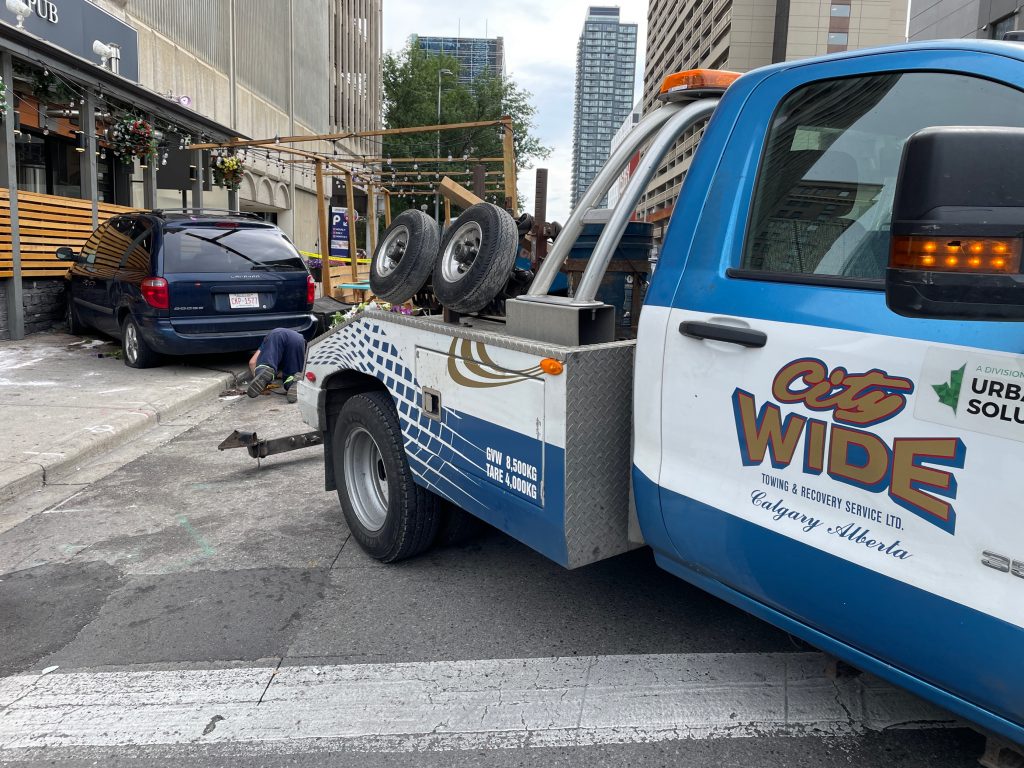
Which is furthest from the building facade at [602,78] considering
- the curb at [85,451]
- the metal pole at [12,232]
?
the curb at [85,451]

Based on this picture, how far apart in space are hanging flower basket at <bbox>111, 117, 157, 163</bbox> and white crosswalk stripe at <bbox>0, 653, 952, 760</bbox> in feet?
41.7

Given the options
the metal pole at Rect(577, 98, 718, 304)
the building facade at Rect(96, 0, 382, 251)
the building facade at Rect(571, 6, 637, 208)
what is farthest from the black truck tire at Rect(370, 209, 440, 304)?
the building facade at Rect(571, 6, 637, 208)

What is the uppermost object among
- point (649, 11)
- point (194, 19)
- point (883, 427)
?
point (649, 11)

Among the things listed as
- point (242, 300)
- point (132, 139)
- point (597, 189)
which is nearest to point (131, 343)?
point (242, 300)

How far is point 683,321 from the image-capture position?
2428mm

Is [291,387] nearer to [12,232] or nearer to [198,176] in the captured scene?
[12,232]

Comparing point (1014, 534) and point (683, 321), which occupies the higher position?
point (683, 321)

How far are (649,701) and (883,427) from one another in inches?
55.8

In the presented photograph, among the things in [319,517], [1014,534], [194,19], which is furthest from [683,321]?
[194,19]

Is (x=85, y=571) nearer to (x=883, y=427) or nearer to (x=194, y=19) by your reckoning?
(x=883, y=427)

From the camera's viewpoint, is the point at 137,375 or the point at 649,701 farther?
the point at 137,375

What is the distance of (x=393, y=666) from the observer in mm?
3100

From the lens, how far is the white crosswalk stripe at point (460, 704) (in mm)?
2656

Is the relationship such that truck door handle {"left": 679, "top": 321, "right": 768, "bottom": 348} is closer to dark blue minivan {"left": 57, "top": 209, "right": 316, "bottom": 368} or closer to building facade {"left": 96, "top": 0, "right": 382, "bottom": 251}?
dark blue minivan {"left": 57, "top": 209, "right": 316, "bottom": 368}
